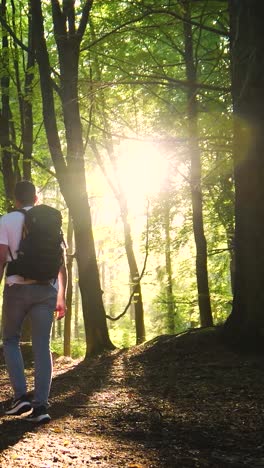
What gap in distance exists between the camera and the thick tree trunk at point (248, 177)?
550 centimetres

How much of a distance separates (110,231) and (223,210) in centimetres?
619

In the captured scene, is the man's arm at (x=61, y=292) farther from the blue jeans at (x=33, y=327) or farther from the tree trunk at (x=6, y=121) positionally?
the tree trunk at (x=6, y=121)

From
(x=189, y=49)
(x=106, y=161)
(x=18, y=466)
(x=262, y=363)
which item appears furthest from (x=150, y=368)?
(x=106, y=161)

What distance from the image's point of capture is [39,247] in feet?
12.4

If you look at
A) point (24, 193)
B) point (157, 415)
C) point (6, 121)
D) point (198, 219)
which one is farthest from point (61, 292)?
point (6, 121)

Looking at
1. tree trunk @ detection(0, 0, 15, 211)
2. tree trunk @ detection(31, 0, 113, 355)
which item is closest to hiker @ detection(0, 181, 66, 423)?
tree trunk @ detection(31, 0, 113, 355)

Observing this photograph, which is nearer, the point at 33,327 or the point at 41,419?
the point at 41,419

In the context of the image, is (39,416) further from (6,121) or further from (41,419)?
(6,121)

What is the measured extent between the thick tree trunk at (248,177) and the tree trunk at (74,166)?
278 cm

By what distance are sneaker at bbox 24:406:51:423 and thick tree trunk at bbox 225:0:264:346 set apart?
266 centimetres

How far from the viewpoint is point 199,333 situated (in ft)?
20.4

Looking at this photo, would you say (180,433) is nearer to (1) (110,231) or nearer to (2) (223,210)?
(2) (223,210)

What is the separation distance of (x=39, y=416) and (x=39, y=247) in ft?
4.21

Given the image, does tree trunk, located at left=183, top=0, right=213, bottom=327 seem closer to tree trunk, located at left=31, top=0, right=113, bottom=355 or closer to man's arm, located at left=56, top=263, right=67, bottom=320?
tree trunk, located at left=31, top=0, right=113, bottom=355
